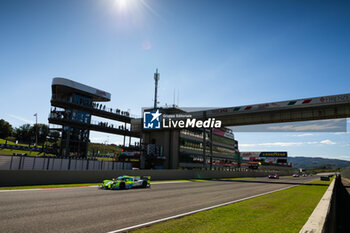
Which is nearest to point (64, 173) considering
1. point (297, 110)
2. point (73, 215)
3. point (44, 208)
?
point (44, 208)

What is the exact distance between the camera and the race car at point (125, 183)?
16.7 m

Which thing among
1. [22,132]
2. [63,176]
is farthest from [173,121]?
[22,132]

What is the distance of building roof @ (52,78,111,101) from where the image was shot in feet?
156

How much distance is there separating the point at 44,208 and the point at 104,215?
2.79 meters

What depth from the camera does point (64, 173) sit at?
852 inches

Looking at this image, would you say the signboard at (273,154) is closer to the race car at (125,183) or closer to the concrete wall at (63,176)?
the concrete wall at (63,176)

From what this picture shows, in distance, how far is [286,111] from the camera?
3375 cm

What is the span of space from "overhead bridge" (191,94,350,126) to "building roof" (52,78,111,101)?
27764 mm

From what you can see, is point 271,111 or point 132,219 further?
point 271,111

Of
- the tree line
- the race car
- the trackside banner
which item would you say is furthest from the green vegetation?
the tree line

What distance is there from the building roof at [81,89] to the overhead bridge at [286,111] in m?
27.8

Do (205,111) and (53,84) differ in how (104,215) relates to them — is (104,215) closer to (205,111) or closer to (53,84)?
(205,111)

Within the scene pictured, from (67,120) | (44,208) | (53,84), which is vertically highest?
(53,84)

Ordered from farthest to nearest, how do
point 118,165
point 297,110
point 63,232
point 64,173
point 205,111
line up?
1. point 205,111
2. point 118,165
3. point 297,110
4. point 64,173
5. point 63,232
